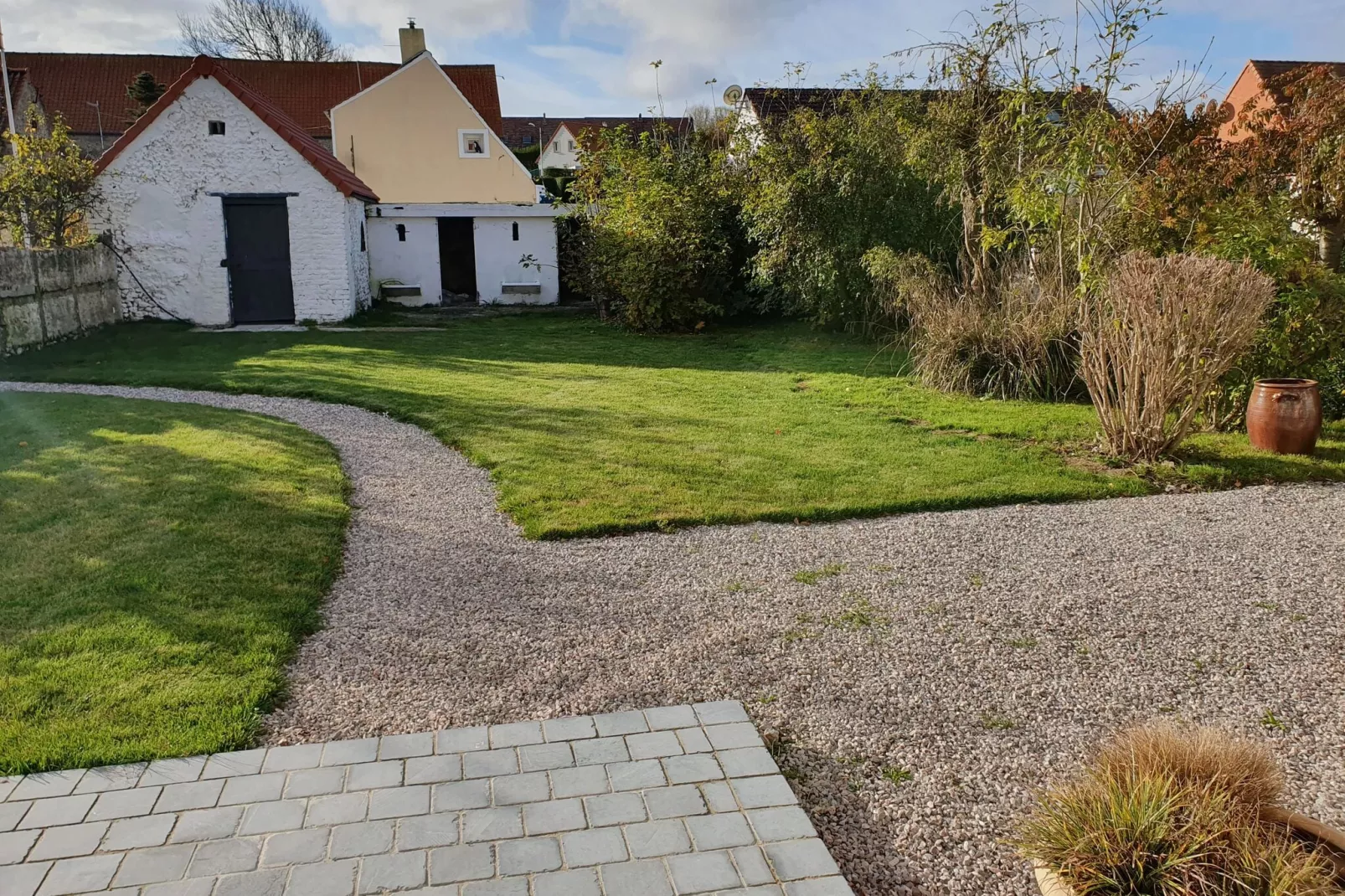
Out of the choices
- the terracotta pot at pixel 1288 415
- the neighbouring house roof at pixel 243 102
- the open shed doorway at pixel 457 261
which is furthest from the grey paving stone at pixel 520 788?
the open shed doorway at pixel 457 261

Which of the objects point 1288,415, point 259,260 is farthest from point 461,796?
point 259,260

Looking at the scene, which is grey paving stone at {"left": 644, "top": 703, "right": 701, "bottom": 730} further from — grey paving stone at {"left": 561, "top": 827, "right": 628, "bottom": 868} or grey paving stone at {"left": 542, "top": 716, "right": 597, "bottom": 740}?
grey paving stone at {"left": 561, "top": 827, "right": 628, "bottom": 868}

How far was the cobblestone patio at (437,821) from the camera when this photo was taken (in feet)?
8.75

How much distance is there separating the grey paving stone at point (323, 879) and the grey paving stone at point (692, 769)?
108cm

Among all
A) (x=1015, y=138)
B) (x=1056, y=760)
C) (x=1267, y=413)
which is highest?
(x=1015, y=138)

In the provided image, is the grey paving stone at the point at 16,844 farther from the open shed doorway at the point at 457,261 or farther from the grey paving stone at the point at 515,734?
the open shed doorway at the point at 457,261

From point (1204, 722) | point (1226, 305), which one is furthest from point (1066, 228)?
point (1204, 722)

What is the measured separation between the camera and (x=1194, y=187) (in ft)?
34.0

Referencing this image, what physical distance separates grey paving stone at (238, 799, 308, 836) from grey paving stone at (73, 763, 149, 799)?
52cm

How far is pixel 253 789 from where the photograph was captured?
312cm

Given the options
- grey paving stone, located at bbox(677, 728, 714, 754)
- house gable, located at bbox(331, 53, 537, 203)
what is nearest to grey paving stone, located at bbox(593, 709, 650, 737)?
grey paving stone, located at bbox(677, 728, 714, 754)

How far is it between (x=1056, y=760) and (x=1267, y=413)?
6184 mm

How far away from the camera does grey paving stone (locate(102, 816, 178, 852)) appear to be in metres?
2.82

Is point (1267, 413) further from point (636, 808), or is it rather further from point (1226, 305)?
point (636, 808)
